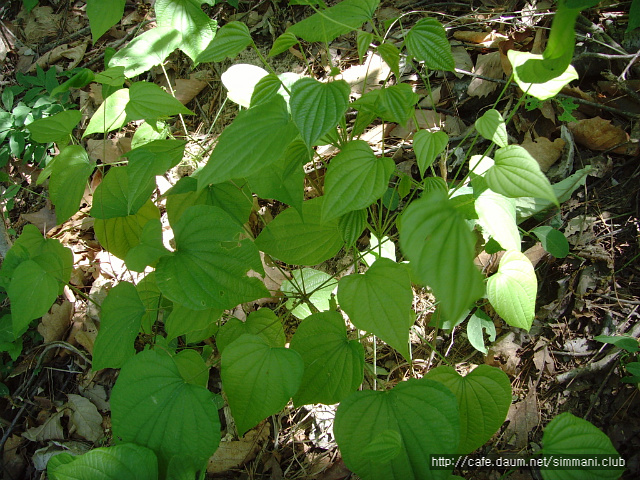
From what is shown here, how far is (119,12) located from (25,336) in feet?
5.25

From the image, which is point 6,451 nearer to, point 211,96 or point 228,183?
point 228,183

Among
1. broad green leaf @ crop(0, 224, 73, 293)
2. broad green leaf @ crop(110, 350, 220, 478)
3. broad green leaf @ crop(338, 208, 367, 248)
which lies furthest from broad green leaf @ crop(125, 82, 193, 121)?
broad green leaf @ crop(110, 350, 220, 478)

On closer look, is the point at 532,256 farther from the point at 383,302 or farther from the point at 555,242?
the point at 383,302

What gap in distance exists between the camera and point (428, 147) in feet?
3.91

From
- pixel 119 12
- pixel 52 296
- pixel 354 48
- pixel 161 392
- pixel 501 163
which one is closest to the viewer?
pixel 501 163

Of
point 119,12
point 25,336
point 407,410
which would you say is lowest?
point 25,336

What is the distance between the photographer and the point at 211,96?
8.07 ft

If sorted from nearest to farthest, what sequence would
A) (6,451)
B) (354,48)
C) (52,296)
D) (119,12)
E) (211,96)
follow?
(52,296) → (119,12) → (6,451) → (354,48) → (211,96)

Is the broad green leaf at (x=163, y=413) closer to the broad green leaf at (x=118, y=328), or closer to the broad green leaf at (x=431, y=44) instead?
the broad green leaf at (x=118, y=328)

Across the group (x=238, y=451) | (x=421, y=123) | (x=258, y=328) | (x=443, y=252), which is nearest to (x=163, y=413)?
(x=258, y=328)

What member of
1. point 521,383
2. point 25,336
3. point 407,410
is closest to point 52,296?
point 25,336

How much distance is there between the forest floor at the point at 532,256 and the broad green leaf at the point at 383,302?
0.68 feet

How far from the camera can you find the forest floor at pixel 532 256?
4.85ft

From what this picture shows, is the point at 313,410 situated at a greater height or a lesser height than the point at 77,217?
lesser
